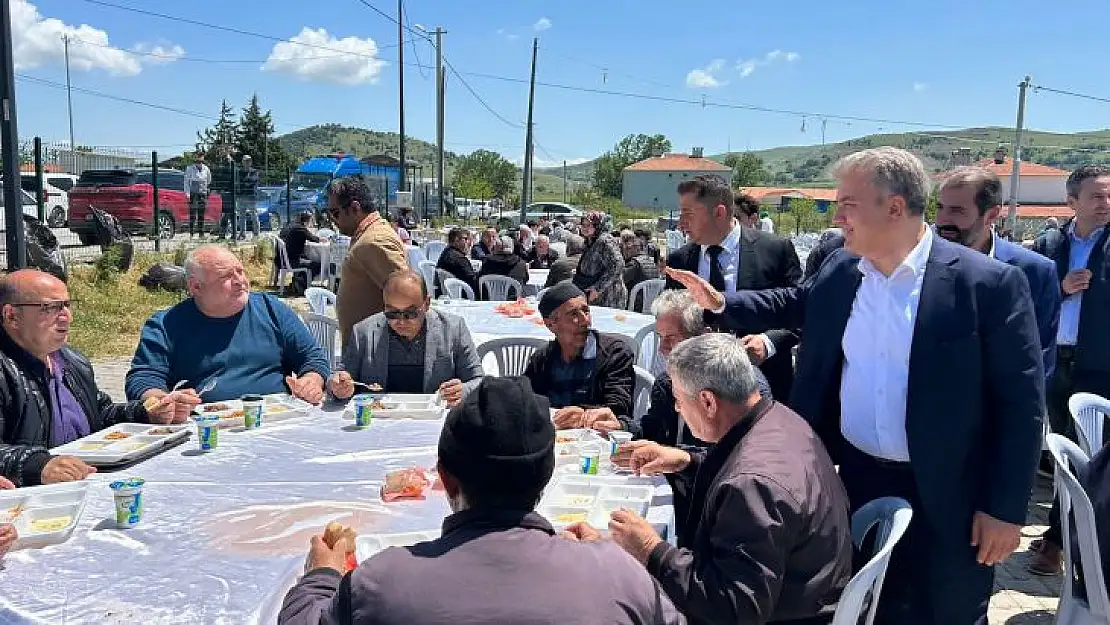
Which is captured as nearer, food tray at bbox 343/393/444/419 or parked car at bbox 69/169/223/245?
food tray at bbox 343/393/444/419

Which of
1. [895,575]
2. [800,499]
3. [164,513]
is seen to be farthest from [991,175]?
[164,513]

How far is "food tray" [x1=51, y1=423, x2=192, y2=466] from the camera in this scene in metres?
2.59

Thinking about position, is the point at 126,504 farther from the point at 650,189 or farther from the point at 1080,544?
the point at 650,189

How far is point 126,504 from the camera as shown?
6.86 ft

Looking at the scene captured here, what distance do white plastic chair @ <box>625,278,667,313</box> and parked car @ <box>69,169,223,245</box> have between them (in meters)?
11.3

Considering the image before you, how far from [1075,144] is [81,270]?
179489 mm

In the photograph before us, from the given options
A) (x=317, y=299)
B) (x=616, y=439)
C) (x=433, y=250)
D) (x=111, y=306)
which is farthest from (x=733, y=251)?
(x=433, y=250)

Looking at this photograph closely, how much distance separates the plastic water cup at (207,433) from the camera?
9.13 ft

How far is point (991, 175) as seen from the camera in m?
3.27

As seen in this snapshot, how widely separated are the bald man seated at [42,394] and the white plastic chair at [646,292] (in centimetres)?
550

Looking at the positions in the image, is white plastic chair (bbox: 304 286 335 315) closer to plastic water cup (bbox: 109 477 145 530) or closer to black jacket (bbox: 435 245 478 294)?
black jacket (bbox: 435 245 478 294)

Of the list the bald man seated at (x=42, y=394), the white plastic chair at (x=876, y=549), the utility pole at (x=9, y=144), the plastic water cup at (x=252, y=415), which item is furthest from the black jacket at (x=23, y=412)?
the utility pole at (x=9, y=144)

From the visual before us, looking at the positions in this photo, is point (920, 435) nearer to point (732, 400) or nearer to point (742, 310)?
point (732, 400)

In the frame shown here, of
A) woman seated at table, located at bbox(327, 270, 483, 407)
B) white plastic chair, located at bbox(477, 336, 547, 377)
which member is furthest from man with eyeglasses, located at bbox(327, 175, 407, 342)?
white plastic chair, located at bbox(477, 336, 547, 377)
